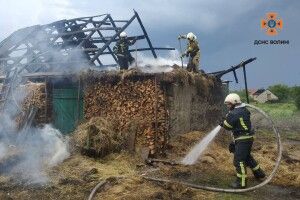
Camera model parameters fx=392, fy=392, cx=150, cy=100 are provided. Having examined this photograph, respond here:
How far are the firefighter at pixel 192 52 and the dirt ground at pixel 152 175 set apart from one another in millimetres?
2325

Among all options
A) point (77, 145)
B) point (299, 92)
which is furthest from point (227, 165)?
point (299, 92)

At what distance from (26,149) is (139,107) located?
3.71 meters

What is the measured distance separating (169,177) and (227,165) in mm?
2423

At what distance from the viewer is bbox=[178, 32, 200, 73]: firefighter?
1344 centimetres

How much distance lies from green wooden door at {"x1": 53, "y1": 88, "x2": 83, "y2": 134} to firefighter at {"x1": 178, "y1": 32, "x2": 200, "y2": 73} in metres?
3.97

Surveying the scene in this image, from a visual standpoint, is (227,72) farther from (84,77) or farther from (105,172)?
Answer: (105,172)

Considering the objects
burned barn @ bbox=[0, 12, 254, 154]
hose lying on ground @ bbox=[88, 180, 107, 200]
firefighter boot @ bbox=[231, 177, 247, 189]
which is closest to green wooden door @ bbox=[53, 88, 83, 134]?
burned barn @ bbox=[0, 12, 254, 154]

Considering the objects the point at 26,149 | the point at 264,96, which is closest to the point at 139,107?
the point at 26,149

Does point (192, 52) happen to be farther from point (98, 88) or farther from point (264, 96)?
point (264, 96)

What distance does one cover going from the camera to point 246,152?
29.8 ft

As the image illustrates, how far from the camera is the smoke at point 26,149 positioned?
9492 millimetres

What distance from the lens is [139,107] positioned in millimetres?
12156

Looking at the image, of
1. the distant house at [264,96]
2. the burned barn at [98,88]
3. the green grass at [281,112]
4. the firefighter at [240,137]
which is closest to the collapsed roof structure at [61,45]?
the burned barn at [98,88]

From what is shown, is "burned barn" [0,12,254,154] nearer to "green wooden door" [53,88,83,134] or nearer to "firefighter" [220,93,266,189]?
"green wooden door" [53,88,83,134]
